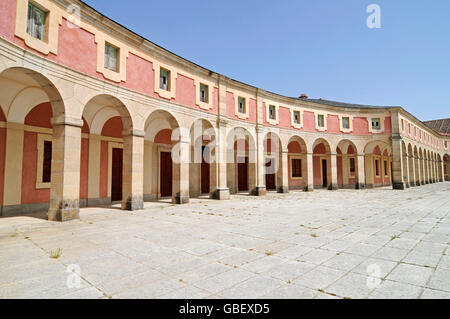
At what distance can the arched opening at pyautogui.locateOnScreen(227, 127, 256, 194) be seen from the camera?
17.5 meters

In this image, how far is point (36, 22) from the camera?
741cm

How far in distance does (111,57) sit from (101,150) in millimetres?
4699

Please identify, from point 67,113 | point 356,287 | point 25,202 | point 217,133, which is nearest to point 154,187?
point 217,133

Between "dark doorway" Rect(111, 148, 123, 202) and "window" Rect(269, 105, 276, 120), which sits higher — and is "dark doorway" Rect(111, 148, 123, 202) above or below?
below

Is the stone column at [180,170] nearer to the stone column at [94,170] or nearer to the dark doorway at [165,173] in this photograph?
the dark doorway at [165,173]

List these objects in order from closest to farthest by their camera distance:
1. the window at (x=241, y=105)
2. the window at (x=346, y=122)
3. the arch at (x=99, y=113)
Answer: the arch at (x=99, y=113) → the window at (x=241, y=105) → the window at (x=346, y=122)

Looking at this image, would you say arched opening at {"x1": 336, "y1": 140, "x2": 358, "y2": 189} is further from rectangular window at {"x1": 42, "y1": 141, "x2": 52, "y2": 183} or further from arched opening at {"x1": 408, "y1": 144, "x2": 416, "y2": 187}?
rectangular window at {"x1": 42, "y1": 141, "x2": 52, "y2": 183}

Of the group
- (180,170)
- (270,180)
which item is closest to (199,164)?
(180,170)

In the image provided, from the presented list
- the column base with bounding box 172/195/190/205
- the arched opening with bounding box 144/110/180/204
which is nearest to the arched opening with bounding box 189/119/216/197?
the arched opening with bounding box 144/110/180/204

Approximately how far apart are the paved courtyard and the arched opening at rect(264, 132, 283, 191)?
495 inches

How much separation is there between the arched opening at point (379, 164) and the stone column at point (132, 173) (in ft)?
74.9

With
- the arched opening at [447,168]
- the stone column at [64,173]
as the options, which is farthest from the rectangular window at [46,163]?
the arched opening at [447,168]

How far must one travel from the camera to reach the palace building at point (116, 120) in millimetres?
7738
